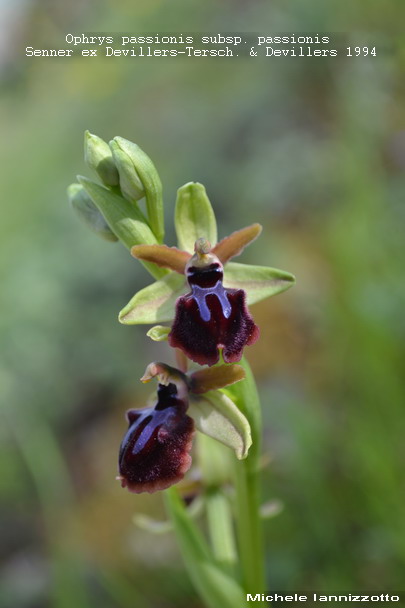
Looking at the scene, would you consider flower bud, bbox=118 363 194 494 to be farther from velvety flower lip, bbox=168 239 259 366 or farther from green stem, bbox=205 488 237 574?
green stem, bbox=205 488 237 574

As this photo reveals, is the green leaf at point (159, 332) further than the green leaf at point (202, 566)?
No

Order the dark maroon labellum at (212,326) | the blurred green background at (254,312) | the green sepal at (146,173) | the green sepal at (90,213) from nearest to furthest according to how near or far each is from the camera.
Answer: the dark maroon labellum at (212,326) < the green sepal at (146,173) < the green sepal at (90,213) < the blurred green background at (254,312)

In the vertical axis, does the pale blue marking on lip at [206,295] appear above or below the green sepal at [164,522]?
above

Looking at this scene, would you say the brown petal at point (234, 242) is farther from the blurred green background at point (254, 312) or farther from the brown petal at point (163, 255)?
the blurred green background at point (254, 312)

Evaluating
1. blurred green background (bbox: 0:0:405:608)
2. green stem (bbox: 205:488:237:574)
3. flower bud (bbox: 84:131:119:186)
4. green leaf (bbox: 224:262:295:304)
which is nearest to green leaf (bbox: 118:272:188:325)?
green leaf (bbox: 224:262:295:304)

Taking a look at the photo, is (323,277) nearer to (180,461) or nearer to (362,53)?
(362,53)

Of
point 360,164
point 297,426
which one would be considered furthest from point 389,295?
point 360,164

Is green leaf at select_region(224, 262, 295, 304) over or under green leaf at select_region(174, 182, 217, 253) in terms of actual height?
under

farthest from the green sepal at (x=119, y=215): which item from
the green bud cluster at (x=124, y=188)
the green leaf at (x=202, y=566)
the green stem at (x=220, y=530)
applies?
the green stem at (x=220, y=530)
